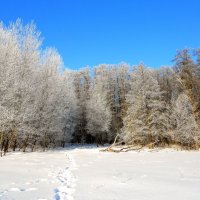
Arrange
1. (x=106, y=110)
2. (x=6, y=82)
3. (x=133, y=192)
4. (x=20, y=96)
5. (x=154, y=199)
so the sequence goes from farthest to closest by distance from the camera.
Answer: (x=106, y=110)
(x=20, y=96)
(x=6, y=82)
(x=133, y=192)
(x=154, y=199)

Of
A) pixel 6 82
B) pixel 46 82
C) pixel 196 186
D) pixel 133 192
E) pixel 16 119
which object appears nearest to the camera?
pixel 133 192

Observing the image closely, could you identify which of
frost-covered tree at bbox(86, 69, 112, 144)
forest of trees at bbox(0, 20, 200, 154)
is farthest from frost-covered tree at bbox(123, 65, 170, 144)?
frost-covered tree at bbox(86, 69, 112, 144)

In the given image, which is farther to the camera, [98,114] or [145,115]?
[98,114]

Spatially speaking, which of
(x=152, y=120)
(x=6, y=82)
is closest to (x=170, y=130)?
(x=152, y=120)

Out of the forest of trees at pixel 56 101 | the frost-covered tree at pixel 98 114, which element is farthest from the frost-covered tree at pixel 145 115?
the frost-covered tree at pixel 98 114

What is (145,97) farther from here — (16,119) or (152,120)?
(16,119)

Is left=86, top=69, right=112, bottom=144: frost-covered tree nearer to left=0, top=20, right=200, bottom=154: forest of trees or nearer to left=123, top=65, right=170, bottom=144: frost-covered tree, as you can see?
left=0, top=20, right=200, bottom=154: forest of trees

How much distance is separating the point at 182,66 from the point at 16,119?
1865 centimetres

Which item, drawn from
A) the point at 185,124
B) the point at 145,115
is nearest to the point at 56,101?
the point at 145,115

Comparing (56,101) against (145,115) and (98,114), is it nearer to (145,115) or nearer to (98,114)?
(145,115)

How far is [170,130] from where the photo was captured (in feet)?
93.7

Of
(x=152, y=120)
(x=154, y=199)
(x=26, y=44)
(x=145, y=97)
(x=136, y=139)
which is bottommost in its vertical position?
(x=154, y=199)

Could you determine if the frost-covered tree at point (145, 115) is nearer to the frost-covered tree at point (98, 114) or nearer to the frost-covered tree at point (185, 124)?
the frost-covered tree at point (185, 124)

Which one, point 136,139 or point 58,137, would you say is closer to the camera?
point 136,139
